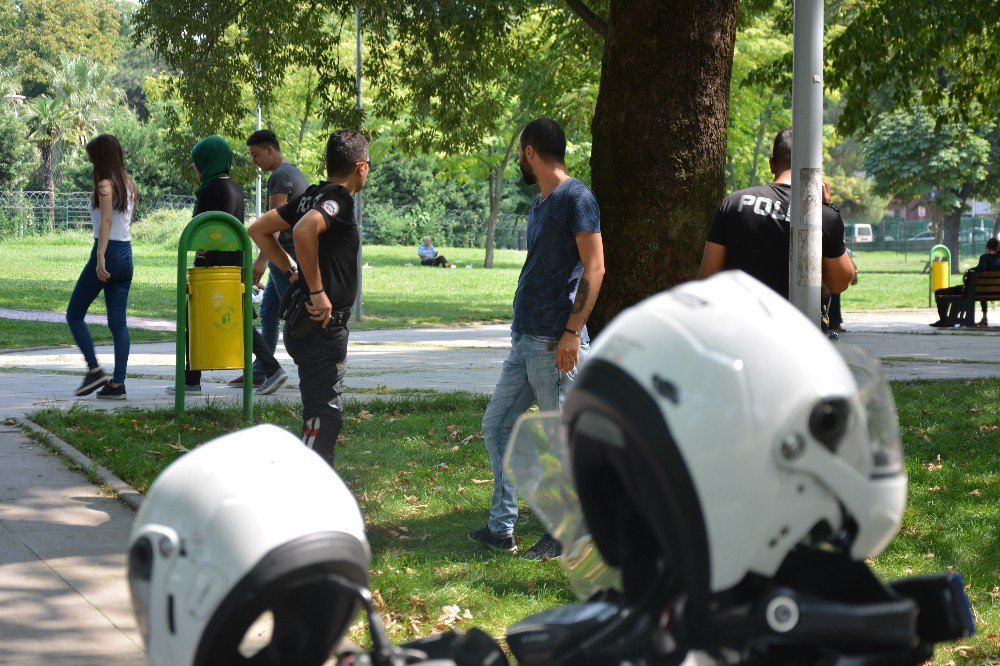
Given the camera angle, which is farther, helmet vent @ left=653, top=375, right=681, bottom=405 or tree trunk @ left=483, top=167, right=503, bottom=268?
tree trunk @ left=483, top=167, right=503, bottom=268

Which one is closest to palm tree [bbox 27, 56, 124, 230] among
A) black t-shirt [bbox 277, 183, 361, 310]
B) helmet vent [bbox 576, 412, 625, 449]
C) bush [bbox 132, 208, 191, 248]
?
bush [bbox 132, 208, 191, 248]

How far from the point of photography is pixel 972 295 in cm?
1977

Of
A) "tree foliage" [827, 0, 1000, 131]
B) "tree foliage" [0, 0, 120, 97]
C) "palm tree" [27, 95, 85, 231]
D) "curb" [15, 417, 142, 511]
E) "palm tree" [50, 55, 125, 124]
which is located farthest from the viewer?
"tree foliage" [0, 0, 120, 97]

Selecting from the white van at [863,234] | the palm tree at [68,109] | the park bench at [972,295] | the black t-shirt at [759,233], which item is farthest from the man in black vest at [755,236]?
the white van at [863,234]

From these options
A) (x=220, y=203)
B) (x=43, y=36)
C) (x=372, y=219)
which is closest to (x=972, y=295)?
(x=220, y=203)

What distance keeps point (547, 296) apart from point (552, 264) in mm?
149

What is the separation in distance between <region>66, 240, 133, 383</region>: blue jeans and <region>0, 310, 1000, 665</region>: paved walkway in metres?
0.44

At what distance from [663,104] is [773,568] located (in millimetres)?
5513

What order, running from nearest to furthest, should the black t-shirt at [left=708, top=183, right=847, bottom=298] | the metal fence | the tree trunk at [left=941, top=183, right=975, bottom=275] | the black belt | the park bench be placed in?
the black t-shirt at [left=708, top=183, right=847, bottom=298] < the black belt < the park bench < the tree trunk at [left=941, top=183, right=975, bottom=275] < the metal fence

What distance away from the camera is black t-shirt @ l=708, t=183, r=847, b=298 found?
5738mm

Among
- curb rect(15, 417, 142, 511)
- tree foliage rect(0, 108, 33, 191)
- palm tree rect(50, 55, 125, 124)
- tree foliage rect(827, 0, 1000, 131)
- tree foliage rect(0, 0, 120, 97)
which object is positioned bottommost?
curb rect(15, 417, 142, 511)

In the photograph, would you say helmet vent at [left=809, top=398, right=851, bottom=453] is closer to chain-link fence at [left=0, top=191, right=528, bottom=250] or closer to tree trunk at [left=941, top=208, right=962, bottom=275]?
tree trunk at [left=941, top=208, right=962, bottom=275]

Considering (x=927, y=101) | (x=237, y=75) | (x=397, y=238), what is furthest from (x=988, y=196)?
(x=237, y=75)

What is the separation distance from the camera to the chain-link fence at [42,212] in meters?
52.6
